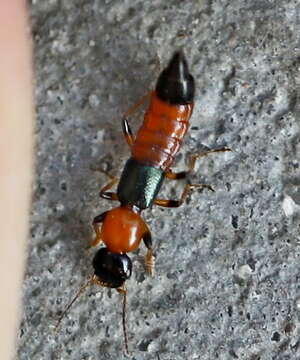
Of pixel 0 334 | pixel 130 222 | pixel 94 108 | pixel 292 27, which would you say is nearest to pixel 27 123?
pixel 94 108

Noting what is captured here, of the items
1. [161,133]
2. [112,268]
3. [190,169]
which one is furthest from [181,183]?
[112,268]

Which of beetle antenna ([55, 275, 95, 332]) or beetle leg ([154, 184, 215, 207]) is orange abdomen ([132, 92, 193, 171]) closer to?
beetle leg ([154, 184, 215, 207])

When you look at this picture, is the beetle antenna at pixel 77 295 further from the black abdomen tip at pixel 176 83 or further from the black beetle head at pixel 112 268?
the black abdomen tip at pixel 176 83

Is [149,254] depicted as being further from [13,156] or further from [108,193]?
[13,156]

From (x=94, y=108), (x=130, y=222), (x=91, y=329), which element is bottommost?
(x=91, y=329)

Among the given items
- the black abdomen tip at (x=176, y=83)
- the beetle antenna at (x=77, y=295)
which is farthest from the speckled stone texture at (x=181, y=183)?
the black abdomen tip at (x=176, y=83)

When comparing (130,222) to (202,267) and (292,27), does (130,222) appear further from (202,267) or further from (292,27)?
(292,27)
